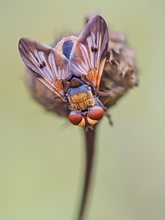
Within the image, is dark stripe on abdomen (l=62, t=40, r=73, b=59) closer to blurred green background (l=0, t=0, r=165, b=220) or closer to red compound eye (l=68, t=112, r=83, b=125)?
red compound eye (l=68, t=112, r=83, b=125)

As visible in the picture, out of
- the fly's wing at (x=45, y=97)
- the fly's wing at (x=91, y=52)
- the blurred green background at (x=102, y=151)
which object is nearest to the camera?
the fly's wing at (x=91, y=52)

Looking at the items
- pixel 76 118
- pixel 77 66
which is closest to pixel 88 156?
pixel 76 118

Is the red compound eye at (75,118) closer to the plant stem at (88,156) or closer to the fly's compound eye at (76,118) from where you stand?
the fly's compound eye at (76,118)

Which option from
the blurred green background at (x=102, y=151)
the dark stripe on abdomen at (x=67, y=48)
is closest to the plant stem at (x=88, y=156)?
the dark stripe on abdomen at (x=67, y=48)

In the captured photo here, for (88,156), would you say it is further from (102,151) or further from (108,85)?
Answer: (102,151)

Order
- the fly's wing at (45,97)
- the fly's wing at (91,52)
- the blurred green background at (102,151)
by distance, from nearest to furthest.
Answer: the fly's wing at (91,52) → the fly's wing at (45,97) → the blurred green background at (102,151)

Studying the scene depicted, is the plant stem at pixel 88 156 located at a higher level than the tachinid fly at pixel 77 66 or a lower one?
lower

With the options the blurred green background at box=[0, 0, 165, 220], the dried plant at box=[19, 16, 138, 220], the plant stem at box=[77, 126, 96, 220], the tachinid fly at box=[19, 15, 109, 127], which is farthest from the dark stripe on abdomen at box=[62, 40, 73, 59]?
the blurred green background at box=[0, 0, 165, 220]

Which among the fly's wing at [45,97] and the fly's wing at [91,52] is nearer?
the fly's wing at [91,52]

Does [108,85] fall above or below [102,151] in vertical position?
above
